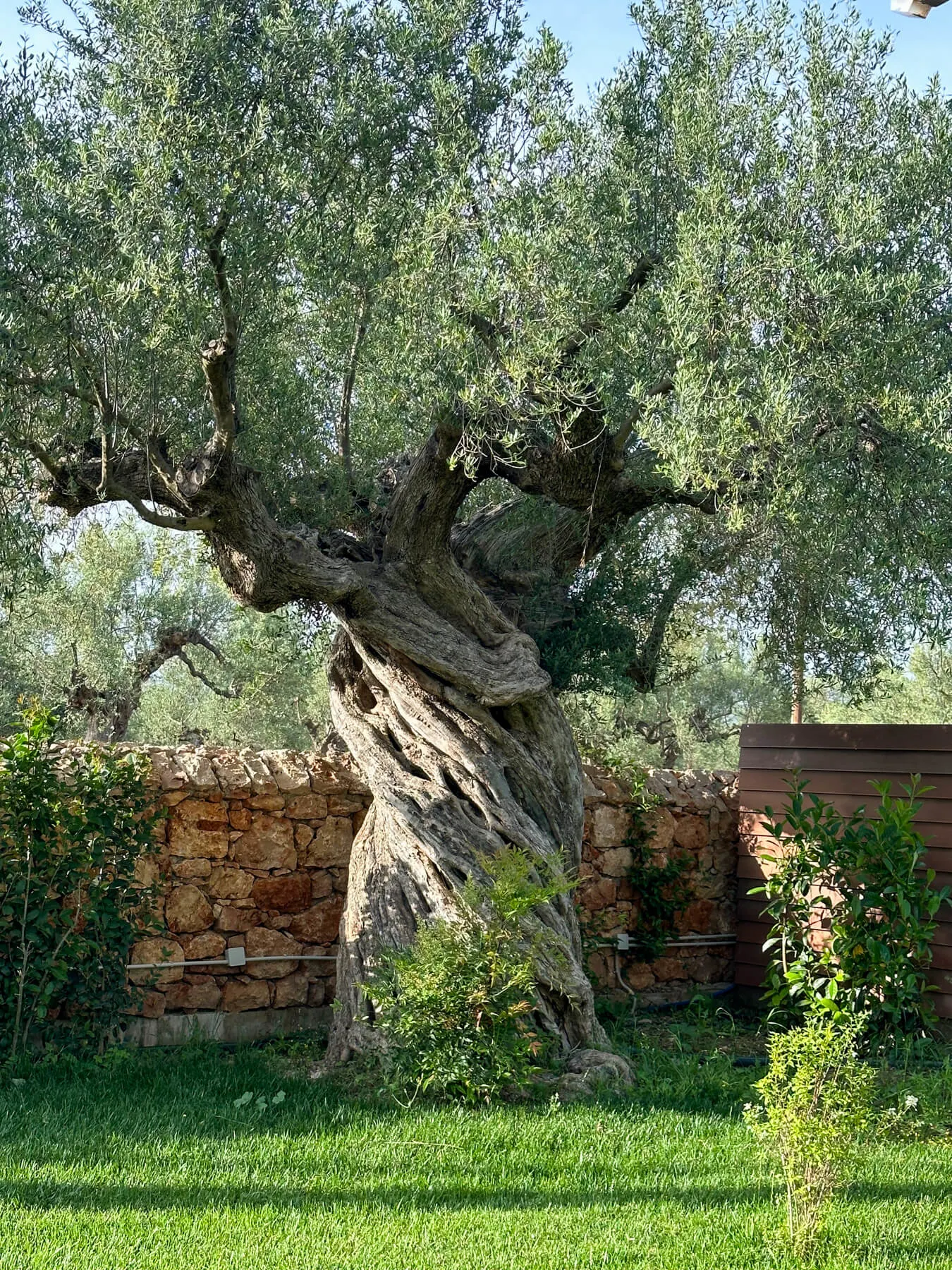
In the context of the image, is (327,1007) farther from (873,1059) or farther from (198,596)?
(198,596)

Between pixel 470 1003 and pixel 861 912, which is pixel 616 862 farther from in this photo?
pixel 470 1003

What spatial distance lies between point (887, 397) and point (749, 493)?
90 centimetres

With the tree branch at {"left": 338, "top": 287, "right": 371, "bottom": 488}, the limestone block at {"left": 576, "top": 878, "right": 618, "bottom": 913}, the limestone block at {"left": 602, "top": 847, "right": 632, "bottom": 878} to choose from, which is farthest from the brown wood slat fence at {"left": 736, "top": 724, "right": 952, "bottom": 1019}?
the tree branch at {"left": 338, "top": 287, "right": 371, "bottom": 488}

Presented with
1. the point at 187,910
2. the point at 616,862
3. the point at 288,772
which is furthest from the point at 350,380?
the point at 616,862

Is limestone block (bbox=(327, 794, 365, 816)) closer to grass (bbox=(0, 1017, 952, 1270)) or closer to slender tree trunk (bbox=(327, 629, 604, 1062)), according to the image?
slender tree trunk (bbox=(327, 629, 604, 1062))

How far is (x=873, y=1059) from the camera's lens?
290 inches

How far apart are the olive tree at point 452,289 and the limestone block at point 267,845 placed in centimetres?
87

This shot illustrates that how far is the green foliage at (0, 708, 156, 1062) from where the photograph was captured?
265 inches

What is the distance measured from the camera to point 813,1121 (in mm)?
4227

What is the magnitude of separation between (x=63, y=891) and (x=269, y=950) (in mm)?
1664

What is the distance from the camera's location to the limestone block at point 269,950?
803 cm

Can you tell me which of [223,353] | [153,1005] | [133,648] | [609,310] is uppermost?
[609,310]

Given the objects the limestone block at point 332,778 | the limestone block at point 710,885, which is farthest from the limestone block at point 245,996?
the limestone block at point 710,885

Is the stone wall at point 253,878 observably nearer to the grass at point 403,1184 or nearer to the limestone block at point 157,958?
the limestone block at point 157,958
